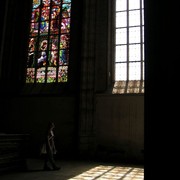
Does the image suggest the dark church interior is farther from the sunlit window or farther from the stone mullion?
the sunlit window

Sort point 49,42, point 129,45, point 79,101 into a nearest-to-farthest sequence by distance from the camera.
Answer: point 79,101, point 129,45, point 49,42

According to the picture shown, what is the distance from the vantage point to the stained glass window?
37.1 ft

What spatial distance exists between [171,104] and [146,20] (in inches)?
16.9

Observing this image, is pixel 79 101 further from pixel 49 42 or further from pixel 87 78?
pixel 49 42

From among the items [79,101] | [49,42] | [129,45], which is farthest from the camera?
[49,42]

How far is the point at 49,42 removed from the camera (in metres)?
11.8

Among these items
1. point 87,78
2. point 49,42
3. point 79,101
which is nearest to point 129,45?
point 87,78

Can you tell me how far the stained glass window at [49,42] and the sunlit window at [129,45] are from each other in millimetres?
2321

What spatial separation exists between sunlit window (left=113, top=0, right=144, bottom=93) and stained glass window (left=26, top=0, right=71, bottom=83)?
7.61ft

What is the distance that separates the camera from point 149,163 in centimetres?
111

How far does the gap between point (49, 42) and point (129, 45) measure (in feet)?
12.5

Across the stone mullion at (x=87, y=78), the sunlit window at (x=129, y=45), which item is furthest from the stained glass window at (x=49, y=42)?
the sunlit window at (x=129, y=45)

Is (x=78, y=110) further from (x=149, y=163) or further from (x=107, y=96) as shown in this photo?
(x=149, y=163)

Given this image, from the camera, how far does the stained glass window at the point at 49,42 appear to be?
11.3 meters
